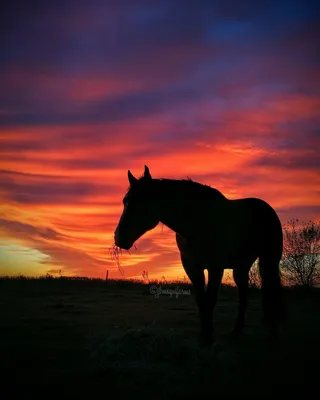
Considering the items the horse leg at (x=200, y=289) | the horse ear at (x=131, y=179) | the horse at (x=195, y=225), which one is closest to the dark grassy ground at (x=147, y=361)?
the horse leg at (x=200, y=289)

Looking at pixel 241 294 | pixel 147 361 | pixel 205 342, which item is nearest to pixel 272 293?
pixel 241 294

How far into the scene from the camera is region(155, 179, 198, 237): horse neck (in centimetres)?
668

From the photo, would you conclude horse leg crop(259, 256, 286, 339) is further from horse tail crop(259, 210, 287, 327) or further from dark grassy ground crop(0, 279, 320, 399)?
dark grassy ground crop(0, 279, 320, 399)

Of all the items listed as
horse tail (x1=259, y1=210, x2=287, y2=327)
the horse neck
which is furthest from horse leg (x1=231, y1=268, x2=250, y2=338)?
the horse neck

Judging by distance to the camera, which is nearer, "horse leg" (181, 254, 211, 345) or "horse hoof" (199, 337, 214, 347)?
"horse hoof" (199, 337, 214, 347)

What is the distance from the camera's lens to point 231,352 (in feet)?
20.4

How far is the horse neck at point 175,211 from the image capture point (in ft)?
21.9

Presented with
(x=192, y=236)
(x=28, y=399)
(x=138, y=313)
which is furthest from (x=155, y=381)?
(x=138, y=313)

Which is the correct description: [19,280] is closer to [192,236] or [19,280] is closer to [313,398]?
[192,236]

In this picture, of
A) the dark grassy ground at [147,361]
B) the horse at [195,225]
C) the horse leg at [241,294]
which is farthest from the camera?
the horse leg at [241,294]

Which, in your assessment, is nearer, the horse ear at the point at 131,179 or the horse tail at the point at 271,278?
the horse ear at the point at 131,179

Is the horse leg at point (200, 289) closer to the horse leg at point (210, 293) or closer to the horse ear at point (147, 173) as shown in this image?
the horse leg at point (210, 293)

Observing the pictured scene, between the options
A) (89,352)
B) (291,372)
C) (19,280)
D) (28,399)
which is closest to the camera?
(28,399)

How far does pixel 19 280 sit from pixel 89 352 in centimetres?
2102
